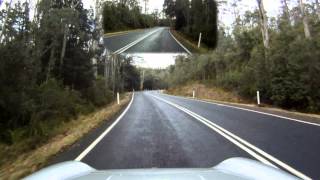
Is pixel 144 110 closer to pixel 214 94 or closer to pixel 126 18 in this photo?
pixel 126 18

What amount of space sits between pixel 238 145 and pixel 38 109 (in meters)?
14.6

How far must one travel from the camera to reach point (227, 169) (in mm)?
3309

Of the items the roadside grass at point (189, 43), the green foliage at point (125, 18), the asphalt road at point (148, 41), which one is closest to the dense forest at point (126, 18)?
the green foliage at point (125, 18)

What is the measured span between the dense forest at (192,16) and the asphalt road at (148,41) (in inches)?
28.9

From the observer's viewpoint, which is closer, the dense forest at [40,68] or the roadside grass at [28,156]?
the roadside grass at [28,156]

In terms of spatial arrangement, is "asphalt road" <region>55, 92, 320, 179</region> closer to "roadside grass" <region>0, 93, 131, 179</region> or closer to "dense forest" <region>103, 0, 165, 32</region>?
"roadside grass" <region>0, 93, 131, 179</region>

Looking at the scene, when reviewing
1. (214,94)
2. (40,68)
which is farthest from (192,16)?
(214,94)

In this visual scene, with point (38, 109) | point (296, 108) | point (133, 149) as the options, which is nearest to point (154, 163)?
point (133, 149)

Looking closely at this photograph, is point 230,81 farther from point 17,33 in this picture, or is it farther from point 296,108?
point 17,33

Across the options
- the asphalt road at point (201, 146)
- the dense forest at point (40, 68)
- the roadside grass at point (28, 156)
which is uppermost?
the dense forest at point (40, 68)

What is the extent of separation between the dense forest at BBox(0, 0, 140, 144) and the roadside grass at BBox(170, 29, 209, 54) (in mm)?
6604

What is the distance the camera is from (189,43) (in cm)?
2267

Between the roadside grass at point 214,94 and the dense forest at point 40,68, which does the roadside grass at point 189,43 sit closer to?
the dense forest at point 40,68

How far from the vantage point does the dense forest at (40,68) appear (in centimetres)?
2209
